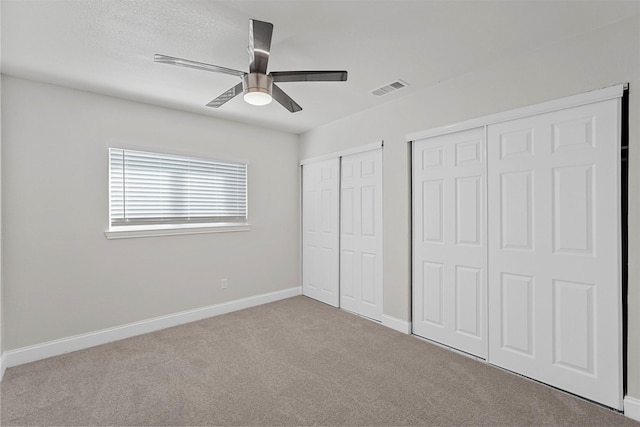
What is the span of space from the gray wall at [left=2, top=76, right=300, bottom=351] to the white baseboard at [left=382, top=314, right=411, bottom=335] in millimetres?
1953

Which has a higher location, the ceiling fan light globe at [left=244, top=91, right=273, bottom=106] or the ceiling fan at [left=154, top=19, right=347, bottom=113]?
the ceiling fan at [left=154, top=19, right=347, bottom=113]

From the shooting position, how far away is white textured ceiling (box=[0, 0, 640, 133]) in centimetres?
183

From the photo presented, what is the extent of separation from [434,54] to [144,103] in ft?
9.92

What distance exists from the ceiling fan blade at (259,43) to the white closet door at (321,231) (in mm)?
2332

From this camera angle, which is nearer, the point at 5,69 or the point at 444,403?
the point at 444,403

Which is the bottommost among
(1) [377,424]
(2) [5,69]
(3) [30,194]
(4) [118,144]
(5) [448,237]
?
(1) [377,424]

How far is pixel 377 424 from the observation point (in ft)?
6.25

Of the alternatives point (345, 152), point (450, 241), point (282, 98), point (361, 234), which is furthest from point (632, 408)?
point (345, 152)

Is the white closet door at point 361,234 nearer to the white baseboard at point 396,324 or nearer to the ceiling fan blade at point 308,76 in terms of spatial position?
the white baseboard at point 396,324

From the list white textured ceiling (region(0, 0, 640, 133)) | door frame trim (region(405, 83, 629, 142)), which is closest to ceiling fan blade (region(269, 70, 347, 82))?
white textured ceiling (region(0, 0, 640, 133))

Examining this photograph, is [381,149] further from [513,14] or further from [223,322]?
[223,322]

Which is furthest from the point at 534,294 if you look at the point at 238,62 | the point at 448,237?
the point at 238,62

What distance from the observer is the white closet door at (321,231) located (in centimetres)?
424

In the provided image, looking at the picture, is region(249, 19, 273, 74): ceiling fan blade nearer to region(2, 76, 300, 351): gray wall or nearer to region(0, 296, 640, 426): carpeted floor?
region(2, 76, 300, 351): gray wall
